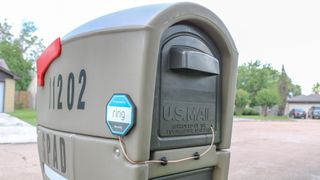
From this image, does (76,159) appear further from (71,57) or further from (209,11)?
(209,11)

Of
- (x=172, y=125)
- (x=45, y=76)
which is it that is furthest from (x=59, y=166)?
(x=172, y=125)

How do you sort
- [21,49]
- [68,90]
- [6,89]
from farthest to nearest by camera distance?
[21,49] < [6,89] < [68,90]

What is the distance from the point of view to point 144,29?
56.4 inches

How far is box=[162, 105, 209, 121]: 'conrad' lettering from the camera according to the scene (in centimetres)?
167

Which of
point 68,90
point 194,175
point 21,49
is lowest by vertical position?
point 194,175

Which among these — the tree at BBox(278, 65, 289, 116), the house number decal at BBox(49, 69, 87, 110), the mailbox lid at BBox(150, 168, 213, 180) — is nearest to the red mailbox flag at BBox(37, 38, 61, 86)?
the house number decal at BBox(49, 69, 87, 110)

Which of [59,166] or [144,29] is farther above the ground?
[144,29]

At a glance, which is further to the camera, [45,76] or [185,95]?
[45,76]

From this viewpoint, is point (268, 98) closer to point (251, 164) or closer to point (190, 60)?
point (251, 164)

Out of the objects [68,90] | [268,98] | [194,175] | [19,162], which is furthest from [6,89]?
[268,98]

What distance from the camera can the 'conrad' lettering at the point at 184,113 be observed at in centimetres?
167

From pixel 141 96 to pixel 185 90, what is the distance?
0.42 metres

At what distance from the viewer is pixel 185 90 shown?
1.78m

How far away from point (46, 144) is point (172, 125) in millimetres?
888
